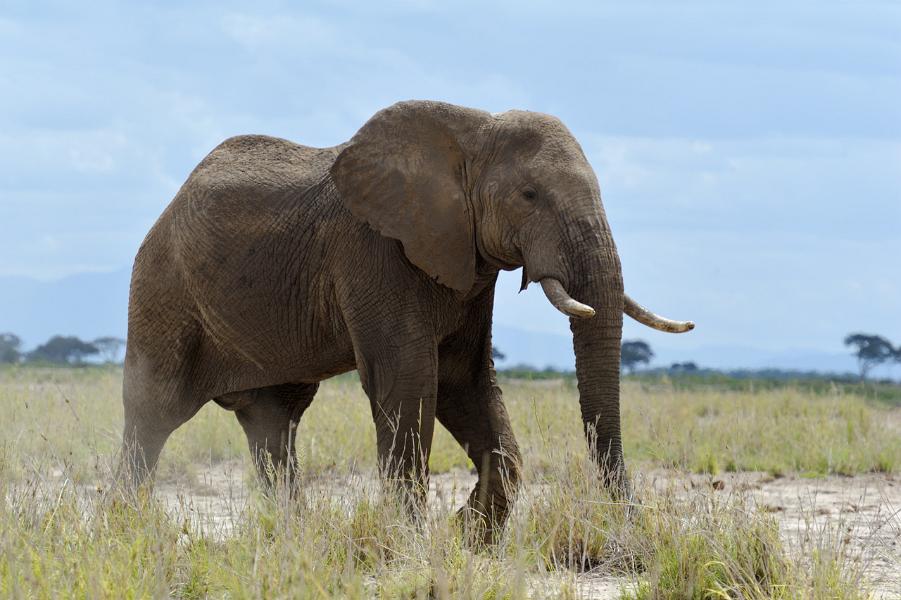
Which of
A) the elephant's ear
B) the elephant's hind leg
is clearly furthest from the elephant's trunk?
the elephant's hind leg

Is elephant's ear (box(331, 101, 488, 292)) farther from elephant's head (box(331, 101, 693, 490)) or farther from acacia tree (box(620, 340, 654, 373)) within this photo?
acacia tree (box(620, 340, 654, 373))

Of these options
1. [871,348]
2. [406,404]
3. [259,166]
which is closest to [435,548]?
[406,404]

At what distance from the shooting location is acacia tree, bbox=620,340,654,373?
228ft

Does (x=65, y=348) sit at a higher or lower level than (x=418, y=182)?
higher

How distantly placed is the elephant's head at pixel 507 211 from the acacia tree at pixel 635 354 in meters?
60.9

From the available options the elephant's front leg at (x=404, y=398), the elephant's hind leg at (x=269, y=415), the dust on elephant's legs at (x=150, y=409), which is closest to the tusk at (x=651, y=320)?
the elephant's front leg at (x=404, y=398)

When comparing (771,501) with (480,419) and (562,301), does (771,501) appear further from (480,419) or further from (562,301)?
(562,301)

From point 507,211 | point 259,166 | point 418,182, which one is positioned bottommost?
point 507,211

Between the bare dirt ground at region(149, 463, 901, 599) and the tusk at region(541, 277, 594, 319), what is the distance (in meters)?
0.99

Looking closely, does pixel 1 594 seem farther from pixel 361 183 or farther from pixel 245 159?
pixel 245 159

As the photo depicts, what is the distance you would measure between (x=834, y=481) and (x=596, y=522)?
5.53m

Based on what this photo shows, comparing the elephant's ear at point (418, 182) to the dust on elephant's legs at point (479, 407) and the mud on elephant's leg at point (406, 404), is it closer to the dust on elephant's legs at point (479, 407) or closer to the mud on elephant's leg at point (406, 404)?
the mud on elephant's leg at point (406, 404)

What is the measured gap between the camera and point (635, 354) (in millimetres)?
69750

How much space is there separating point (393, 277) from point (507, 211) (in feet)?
2.59
